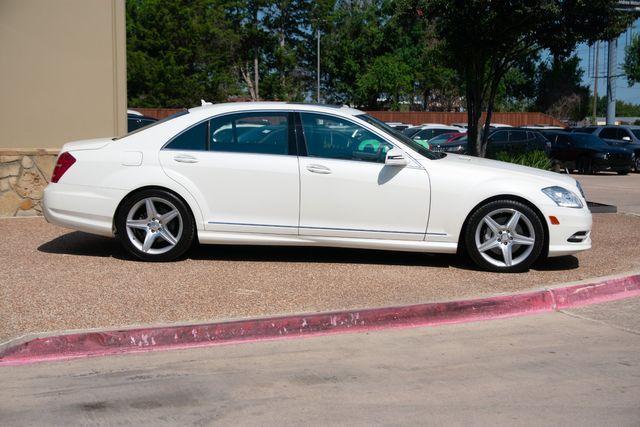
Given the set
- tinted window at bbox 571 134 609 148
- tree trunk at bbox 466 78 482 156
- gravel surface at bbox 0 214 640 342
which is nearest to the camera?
gravel surface at bbox 0 214 640 342

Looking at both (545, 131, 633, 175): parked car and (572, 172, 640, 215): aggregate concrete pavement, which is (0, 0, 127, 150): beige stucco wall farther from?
(545, 131, 633, 175): parked car

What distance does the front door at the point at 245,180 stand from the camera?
7809 millimetres

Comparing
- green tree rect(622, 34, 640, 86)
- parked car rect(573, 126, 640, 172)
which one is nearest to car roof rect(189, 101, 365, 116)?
parked car rect(573, 126, 640, 172)

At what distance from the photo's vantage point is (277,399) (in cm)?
474

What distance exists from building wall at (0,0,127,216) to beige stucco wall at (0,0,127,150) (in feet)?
0.04

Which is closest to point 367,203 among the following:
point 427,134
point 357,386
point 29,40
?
point 357,386

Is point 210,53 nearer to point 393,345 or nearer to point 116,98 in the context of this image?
point 116,98

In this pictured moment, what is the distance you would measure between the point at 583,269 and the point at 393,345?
320cm

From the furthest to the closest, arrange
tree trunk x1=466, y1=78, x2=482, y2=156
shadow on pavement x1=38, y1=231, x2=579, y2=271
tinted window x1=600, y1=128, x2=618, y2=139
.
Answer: tinted window x1=600, y1=128, x2=618, y2=139 → tree trunk x1=466, y1=78, x2=482, y2=156 → shadow on pavement x1=38, y1=231, x2=579, y2=271

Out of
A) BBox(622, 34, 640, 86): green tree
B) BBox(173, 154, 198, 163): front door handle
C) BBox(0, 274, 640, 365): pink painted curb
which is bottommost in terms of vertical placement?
BBox(0, 274, 640, 365): pink painted curb

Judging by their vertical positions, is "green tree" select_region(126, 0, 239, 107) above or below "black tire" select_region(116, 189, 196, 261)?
above

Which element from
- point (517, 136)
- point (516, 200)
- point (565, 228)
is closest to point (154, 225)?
point (516, 200)

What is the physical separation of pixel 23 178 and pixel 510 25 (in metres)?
9.23

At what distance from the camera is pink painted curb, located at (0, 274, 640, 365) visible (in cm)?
554
